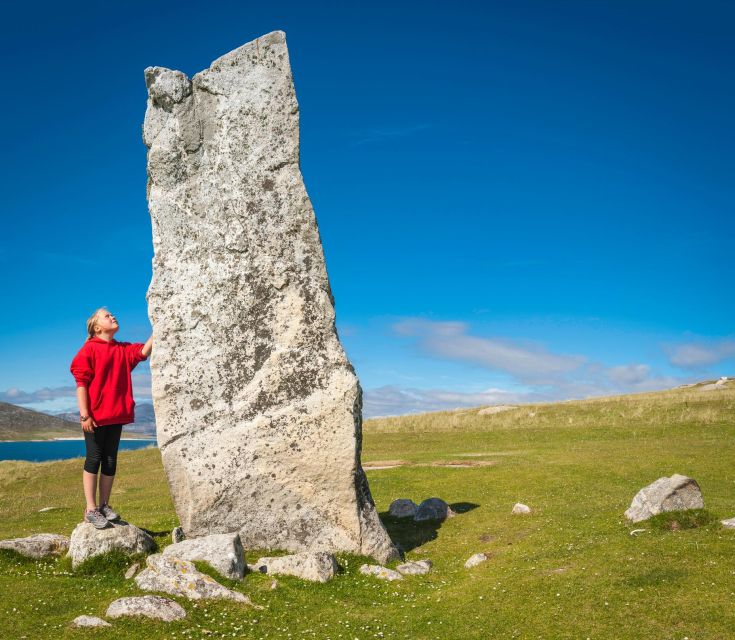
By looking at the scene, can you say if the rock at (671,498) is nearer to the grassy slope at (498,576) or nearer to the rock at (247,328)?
the grassy slope at (498,576)

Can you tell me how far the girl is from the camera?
1309 centimetres

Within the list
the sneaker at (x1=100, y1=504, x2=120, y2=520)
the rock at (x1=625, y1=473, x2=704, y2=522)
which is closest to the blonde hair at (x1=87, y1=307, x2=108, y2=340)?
the sneaker at (x1=100, y1=504, x2=120, y2=520)

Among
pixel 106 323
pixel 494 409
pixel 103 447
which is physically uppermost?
pixel 106 323

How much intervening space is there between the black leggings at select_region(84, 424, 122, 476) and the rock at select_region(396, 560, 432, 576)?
6155 mm

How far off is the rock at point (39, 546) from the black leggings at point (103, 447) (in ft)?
6.02

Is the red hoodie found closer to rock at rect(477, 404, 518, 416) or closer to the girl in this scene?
the girl

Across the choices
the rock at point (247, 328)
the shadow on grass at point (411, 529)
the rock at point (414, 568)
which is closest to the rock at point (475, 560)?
the rock at point (414, 568)

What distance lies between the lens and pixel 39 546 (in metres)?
13.6

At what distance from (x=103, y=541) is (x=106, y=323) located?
169 inches

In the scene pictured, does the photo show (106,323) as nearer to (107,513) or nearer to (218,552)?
(107,513)

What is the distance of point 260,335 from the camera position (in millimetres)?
13977

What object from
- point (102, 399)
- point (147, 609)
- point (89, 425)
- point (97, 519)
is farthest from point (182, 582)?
point (102, 399)

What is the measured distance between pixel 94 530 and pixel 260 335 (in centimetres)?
495

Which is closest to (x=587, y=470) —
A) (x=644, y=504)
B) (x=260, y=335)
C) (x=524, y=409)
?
(x=644, y=504)
